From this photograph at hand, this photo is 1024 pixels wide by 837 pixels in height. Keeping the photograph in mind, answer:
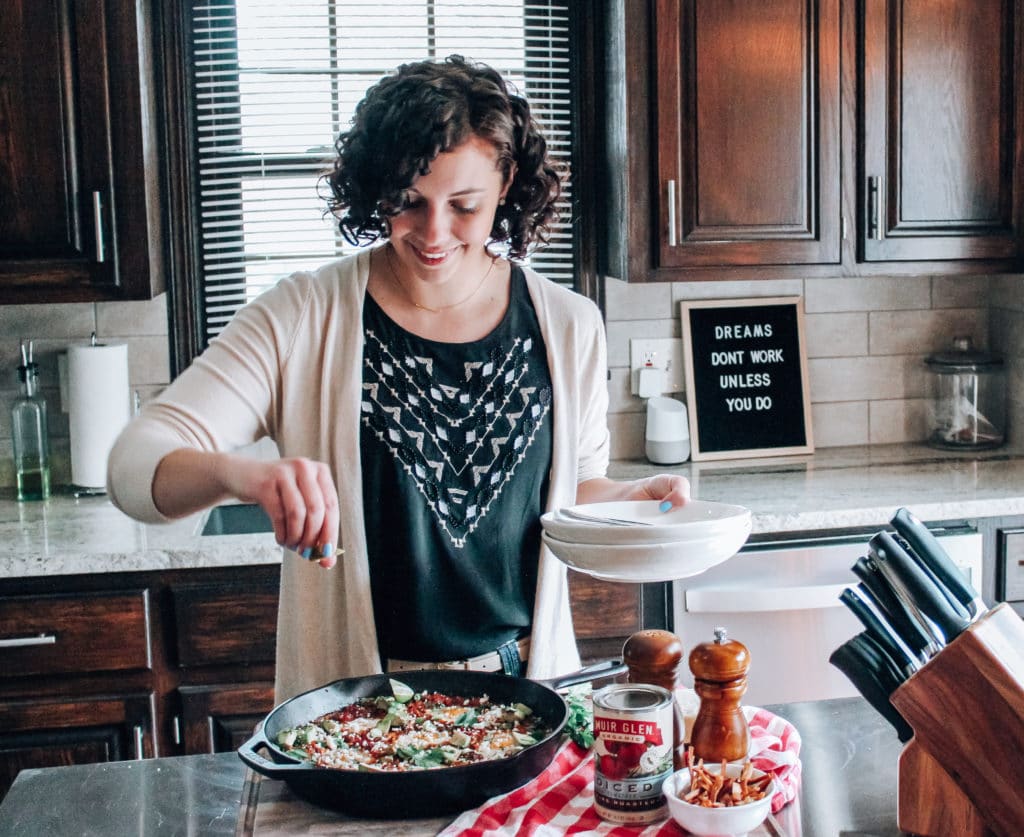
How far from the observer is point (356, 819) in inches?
50.5

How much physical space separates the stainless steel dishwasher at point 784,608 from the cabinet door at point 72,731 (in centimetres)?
113

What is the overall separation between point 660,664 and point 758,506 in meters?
1.45

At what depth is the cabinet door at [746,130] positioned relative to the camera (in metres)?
2.82

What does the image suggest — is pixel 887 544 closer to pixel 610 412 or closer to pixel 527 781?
pixel 527 781

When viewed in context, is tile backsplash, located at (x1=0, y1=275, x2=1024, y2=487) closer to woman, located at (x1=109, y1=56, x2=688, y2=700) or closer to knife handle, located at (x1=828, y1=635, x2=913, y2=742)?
woman, located at (x1=109, y1=56, x2=688, y2=700)

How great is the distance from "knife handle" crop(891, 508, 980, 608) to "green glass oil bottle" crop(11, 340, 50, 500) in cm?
222

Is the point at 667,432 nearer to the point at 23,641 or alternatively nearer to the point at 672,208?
the point at 672,208

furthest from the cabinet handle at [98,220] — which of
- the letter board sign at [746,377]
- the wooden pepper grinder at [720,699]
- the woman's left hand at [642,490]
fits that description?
the wooden pepper grinder at [720,699]

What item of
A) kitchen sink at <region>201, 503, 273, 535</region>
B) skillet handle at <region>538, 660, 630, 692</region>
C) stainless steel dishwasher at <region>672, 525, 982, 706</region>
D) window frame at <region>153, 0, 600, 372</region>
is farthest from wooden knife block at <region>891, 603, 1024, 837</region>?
window frame at <region>153, 0, 600, 372</region>

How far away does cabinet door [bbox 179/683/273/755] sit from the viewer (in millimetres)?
2500

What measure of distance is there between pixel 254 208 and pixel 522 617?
1700 mm

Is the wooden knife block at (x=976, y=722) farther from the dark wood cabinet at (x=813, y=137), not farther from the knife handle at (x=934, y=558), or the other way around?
the dark wood cabinet at (x=813, y=137)

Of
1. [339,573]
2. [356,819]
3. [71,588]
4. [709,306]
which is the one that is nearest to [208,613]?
[71,588]

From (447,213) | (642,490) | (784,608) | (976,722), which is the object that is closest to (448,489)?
(642,490)
